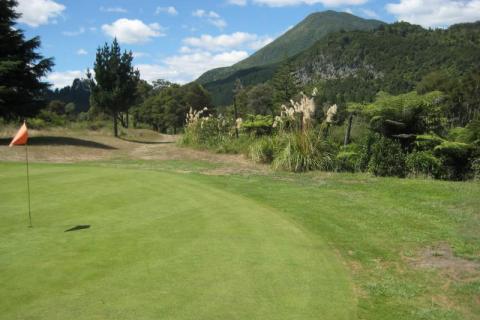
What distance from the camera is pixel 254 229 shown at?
291 inches

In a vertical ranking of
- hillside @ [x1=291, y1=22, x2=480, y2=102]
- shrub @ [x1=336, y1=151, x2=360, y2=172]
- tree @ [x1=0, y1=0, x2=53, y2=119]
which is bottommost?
shrub @ [x1=336, y1=151, x2=360, y2=172]

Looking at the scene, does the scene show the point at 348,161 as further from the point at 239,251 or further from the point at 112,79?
the point at 112,79

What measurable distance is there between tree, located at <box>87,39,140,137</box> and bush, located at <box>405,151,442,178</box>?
26769mm

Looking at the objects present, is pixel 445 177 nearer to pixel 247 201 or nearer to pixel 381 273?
pixel 247 201

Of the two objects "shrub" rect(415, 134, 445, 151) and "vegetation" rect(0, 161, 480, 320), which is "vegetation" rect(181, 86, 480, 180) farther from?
"vegetation" rect(0, 161, 480, 320)

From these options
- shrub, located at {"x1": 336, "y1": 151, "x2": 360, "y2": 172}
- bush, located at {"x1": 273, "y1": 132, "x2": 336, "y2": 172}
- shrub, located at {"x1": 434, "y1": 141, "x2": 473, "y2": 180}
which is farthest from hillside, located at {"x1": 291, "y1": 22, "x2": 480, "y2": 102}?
shrub, located at {"x1": 434, "y1": 141, "x2": 473, "y2": 180}

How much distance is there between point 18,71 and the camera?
25141 mm

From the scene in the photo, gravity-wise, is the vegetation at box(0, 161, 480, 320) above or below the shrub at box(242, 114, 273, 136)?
below

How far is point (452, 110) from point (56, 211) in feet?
199

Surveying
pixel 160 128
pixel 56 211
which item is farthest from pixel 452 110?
pixel 56 211

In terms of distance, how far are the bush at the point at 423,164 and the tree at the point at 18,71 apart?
66.5 ft

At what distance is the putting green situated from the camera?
4488 millimetres

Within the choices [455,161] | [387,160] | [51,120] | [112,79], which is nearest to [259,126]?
[387,160]

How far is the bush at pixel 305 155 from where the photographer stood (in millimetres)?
15109
